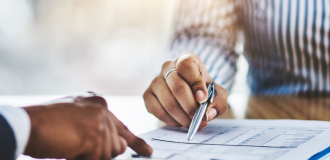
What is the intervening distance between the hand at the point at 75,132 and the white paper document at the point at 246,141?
0.16 ft

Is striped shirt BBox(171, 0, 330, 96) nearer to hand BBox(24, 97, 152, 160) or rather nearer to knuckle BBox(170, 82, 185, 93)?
knuckle BBox(170, 82, 185, 93)

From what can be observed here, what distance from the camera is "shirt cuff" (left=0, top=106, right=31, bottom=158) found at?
0.63 ft

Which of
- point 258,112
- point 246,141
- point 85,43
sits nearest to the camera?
point 246,141

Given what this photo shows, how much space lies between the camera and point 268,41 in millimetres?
866

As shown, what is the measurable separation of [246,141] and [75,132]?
19 cm

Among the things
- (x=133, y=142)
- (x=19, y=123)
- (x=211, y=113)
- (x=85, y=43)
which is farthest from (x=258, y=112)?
(x=85, y=43)

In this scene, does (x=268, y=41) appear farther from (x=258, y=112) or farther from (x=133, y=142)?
(x=133, y=142)

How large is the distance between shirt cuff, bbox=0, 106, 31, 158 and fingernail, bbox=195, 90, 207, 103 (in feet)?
0.73

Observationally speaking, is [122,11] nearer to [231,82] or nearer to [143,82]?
[143,82]

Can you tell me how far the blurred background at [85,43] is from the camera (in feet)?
7.17

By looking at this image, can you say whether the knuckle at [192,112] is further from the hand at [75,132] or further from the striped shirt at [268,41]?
the striped shirt at [268,41]

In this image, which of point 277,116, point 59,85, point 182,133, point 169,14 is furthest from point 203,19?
point 59,85

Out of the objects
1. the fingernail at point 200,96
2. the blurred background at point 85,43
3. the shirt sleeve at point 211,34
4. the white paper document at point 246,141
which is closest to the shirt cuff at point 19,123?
the white paper document at point 246,141

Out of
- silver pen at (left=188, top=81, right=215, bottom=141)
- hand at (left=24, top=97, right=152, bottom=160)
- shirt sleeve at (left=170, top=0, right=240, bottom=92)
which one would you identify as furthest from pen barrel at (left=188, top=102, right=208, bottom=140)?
shirt sleeve at (left=170, top=0, right=240, bottom=92)
